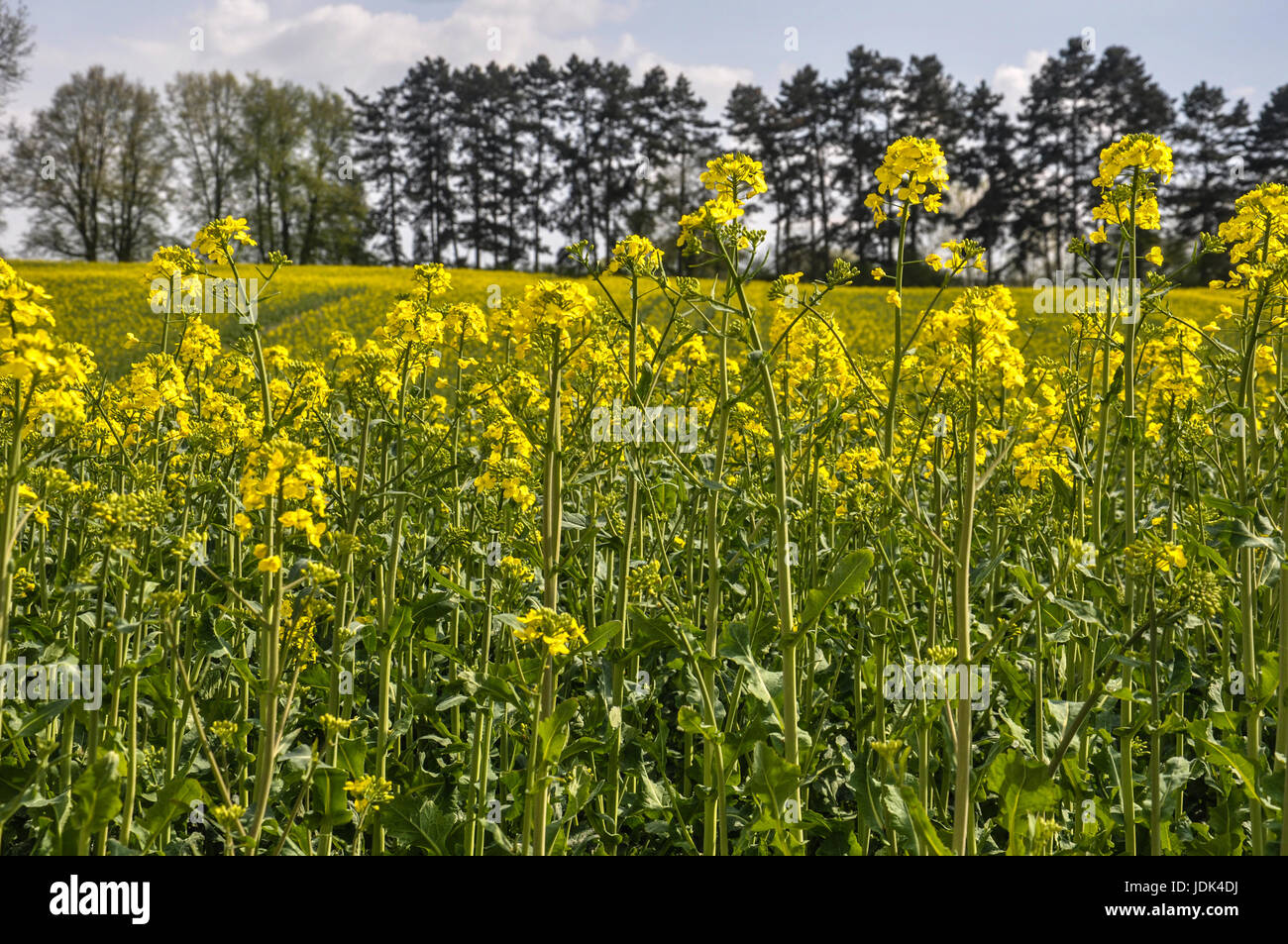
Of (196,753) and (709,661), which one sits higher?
(709,661)

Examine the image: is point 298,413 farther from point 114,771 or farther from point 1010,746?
point 1010,746

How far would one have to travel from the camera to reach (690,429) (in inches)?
143

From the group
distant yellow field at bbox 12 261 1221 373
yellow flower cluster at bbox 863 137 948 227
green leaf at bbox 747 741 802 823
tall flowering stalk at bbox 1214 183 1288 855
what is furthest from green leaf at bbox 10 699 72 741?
distant yellow field at bbox 12 261 1221 373

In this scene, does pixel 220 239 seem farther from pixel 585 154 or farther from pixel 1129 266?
pixel 585 154

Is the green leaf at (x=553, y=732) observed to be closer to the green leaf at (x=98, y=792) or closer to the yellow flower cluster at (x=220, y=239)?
the green leaf at (x=98, y=792)

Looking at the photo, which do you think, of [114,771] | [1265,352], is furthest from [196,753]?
[1265,352]

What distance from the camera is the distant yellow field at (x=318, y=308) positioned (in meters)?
17.0

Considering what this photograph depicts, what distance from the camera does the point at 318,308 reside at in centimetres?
2306

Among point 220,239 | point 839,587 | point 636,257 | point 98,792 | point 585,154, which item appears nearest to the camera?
point 98,792

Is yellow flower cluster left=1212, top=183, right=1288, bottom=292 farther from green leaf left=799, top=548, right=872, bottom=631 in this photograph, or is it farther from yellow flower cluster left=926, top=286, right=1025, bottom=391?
green leaf left=799, top=548, right=872, bottom=631

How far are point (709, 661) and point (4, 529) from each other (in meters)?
2.01

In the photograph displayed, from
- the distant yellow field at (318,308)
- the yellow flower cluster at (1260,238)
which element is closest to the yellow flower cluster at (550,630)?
the yellow flower cluster at (1260,238)

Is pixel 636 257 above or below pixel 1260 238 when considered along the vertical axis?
below

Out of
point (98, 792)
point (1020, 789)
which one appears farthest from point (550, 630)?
point (1020, 789)
